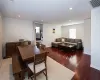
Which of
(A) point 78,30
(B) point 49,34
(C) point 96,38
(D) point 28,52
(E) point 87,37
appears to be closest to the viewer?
(D) point 28,52

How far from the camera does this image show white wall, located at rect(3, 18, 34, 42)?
4.43 meters

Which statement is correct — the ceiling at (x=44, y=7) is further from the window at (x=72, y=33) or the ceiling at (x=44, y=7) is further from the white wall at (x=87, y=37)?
the window at (x=72, y=33)

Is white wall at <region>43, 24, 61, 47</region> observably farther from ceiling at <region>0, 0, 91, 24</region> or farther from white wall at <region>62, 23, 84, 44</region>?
ceiling at <region>0, 0, 91, 24</region>

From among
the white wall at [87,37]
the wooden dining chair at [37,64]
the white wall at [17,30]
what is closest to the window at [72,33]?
the white wall at [87,37]

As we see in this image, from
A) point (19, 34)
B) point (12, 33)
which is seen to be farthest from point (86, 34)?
point (12, 33)

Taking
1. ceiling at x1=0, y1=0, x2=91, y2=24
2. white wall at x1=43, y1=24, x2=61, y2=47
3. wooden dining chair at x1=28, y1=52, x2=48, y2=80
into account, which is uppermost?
ceiling at x1=0, y1=0, x2=91, y2=24

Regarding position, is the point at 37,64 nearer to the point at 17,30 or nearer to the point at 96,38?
the point at 96,38

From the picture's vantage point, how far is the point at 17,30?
483 centimetres

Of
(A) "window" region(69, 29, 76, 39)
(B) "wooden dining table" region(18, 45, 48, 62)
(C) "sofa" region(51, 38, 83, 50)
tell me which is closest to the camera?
(B) "wooden dining table" region(18, 45, 48, 62)

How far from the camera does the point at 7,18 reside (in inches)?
174

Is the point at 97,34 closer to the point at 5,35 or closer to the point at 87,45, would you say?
the point at 87,45

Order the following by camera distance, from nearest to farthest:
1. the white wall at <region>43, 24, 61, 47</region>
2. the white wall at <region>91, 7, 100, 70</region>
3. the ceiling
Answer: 1. the ceiling
2. the white wall at <region>91, 7, 100, 70</region>
3. the white wall at <region>43, 24, 61, 47</region>

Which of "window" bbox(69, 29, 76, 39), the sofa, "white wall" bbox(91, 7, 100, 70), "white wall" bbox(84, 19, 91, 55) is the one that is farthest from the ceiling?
"window" bbox(69, 29, 76, 39)

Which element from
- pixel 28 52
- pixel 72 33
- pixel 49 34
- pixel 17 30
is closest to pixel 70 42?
pixel 72 33
